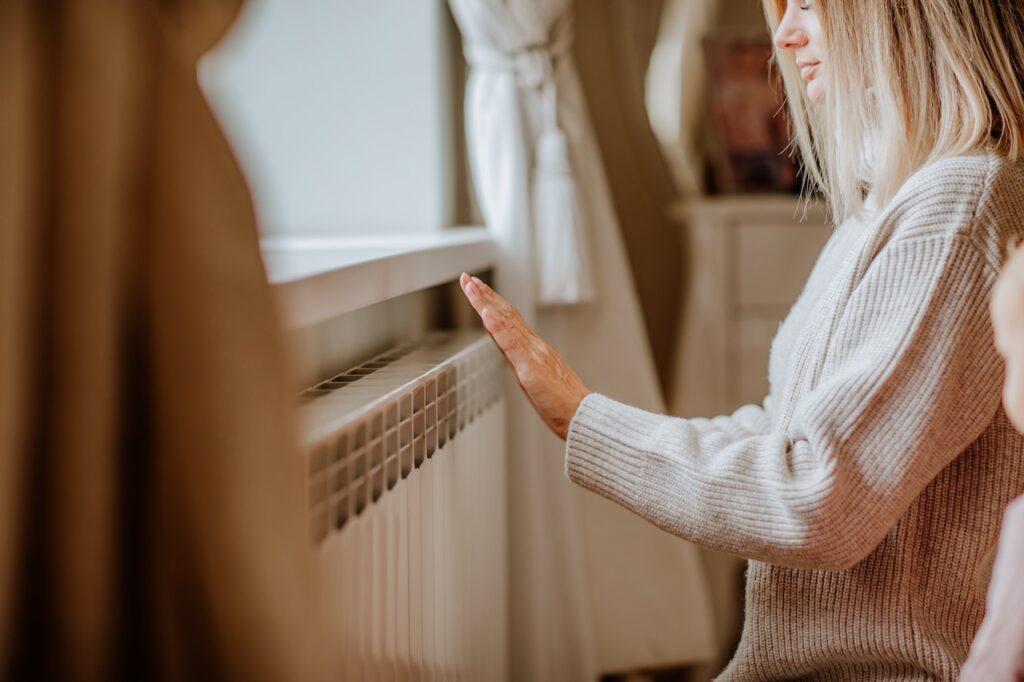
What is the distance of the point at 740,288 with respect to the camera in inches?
90.1

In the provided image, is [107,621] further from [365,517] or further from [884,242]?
[884,242]

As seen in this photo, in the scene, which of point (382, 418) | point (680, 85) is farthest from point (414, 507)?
point (680, 85)

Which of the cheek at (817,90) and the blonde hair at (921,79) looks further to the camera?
the cheek at (817,90)

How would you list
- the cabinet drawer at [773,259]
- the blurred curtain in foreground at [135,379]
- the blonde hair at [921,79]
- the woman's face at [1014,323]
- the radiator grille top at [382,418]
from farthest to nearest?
the cabinet drawer at [773,259]
the blonde hair at [921,79]
the radiator grille top at [382,418]
the woman's face at [1014,323]
the blurred curtain in foreground at [135,379]

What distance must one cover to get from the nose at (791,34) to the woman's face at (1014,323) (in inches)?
22.0

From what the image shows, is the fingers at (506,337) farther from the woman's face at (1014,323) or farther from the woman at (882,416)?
the woman's face at (1014,323)

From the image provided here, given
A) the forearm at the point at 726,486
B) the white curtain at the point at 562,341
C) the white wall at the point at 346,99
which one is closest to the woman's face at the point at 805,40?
the forearm at the point at 726,486

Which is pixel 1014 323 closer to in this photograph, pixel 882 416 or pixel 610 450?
pixel 882 416

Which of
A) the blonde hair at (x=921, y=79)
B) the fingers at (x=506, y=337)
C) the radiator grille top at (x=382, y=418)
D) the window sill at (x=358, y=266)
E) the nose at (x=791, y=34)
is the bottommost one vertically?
the radiator grille top at (x=382, y=418)

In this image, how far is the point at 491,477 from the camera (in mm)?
1501

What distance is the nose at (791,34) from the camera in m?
1.15

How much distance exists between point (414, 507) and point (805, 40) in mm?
682

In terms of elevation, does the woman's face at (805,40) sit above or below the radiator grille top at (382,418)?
above

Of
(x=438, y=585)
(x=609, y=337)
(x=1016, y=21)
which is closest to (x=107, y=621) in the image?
(x=438, y=585)
